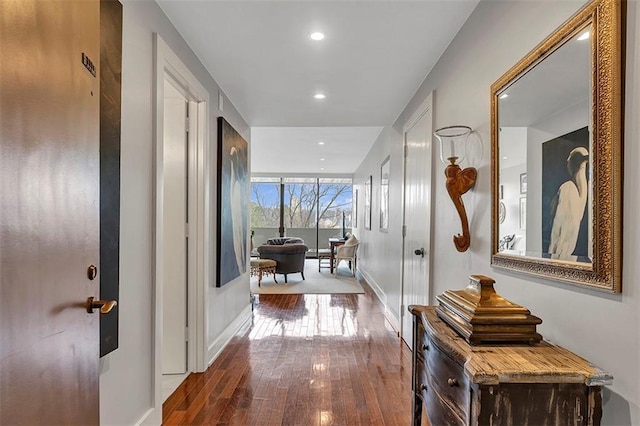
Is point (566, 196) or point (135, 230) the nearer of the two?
point (566, 196)

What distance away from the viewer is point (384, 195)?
16.5 feet

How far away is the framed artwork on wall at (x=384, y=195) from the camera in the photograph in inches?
186

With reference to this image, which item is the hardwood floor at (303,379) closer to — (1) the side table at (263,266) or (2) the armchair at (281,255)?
(1) the side table at (263,266)

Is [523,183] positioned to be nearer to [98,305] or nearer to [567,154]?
[567,154]

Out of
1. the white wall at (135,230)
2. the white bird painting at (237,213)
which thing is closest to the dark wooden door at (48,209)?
the white wall at (135,230)

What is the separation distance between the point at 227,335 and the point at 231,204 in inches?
51.9

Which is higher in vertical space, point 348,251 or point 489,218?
point 489,218

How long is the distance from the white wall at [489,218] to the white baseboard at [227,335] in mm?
1953

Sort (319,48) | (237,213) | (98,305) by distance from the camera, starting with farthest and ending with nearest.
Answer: (237,213)
(319,48)
(98,305)

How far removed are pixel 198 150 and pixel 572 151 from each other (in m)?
2.41

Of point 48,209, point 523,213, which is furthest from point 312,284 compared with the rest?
point 48,209

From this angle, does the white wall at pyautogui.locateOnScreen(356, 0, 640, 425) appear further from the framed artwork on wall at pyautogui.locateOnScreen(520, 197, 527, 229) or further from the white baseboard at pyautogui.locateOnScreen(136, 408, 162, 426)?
the white baseboard at pyautogui.locateOnScreen(136, 408, 162, 426)

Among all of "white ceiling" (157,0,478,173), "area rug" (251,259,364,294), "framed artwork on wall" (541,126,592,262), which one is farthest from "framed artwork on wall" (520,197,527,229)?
"area rug" (251,259,364,294)

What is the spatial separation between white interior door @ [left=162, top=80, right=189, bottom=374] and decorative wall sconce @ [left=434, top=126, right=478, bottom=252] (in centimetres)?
196
